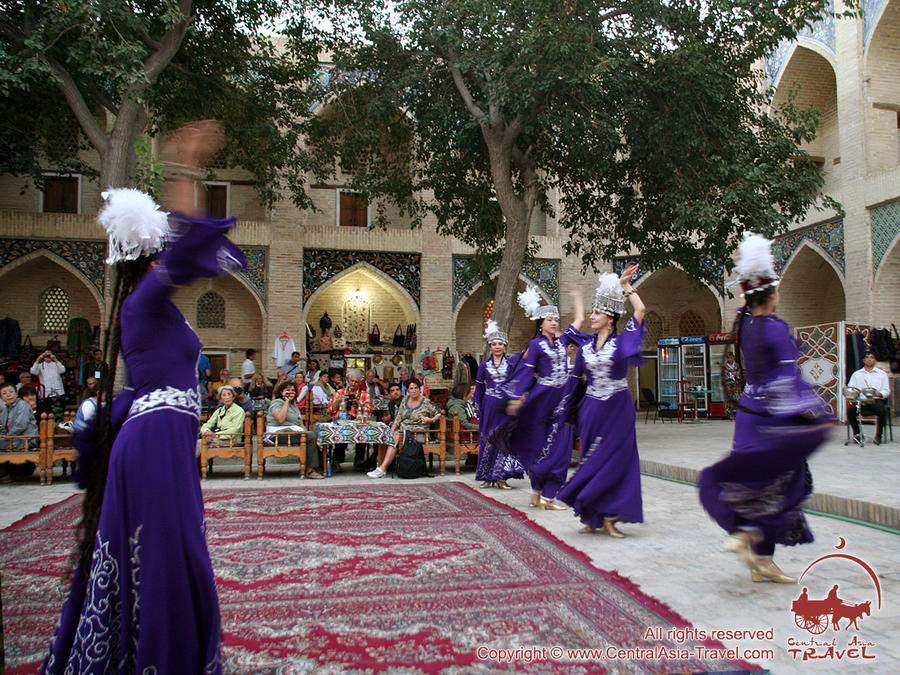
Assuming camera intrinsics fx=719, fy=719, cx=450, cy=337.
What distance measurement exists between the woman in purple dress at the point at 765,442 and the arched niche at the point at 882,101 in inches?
554

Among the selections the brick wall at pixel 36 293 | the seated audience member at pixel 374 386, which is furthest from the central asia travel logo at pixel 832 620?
the brick wall at pixel 36 293

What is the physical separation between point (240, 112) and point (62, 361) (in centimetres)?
729

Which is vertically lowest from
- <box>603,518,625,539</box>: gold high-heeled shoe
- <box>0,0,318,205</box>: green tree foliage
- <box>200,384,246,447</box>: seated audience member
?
<box>603,518,625,539</box>: gold high-heeled shoe

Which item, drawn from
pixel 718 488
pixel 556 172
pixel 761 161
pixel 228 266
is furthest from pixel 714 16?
pixel 228 266

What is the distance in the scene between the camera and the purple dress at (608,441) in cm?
488

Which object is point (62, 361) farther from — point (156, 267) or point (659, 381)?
point (156, 267)

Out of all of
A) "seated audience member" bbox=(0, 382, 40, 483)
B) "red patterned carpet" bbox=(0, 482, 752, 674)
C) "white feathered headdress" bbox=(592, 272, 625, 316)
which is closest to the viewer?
"red patterned carpet" bbox=(0, 482, 752, 674)

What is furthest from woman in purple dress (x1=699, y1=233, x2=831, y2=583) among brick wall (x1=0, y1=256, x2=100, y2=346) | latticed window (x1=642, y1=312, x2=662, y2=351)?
latticed window (x1=642, y1=312, x2=662, y2=351)

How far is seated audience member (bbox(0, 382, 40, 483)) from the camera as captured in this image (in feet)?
28.3

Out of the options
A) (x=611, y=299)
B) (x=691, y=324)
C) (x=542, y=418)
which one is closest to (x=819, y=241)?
(x=691, y=324)

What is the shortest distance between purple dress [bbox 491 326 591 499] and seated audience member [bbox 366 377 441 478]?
2.78 metres

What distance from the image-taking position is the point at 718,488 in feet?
11.4

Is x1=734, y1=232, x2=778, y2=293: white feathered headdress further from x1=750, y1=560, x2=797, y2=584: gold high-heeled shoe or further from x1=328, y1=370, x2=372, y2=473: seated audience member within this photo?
x1=328, y1=370, x2=372, y2=473: seated audience member

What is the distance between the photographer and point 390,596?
353cm
